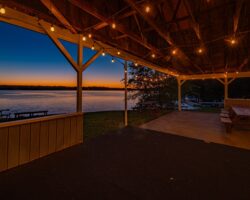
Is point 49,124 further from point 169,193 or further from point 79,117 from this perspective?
point 169,193

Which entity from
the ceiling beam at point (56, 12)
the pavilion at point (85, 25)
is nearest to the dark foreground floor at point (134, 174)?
the pavilion at point (85, 25)

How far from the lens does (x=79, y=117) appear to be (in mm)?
3859

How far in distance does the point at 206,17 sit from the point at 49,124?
444cm

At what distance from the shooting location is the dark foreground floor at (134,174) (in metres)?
2.03

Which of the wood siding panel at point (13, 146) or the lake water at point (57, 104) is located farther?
the lake water at point (57, 104)

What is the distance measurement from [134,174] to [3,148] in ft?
7.61

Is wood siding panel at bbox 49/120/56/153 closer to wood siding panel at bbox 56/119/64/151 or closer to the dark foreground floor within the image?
wood siding panel at bbox 56/119/64/151

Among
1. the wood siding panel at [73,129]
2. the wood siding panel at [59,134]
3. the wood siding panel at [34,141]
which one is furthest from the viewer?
the wood siding panel at [73,129]

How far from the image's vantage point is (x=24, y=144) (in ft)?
9.16

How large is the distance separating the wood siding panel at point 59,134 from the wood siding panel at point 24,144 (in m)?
0.62

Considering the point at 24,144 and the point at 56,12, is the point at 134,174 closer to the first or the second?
the point at 24,144

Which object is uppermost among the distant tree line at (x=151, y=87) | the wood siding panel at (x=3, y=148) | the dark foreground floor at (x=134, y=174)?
the distant tree line at (x=151, y=87)

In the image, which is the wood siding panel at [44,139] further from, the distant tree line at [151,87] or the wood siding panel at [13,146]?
the distant tree line at [151,87]

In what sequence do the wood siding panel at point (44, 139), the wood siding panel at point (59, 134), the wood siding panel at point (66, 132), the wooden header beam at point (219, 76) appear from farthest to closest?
the wooden header beam at point (219, 76) → the wood siding panel at point (66, 132) → the wood siding panel at point (59, 134) → the wood siding panel at point (44, 139)
